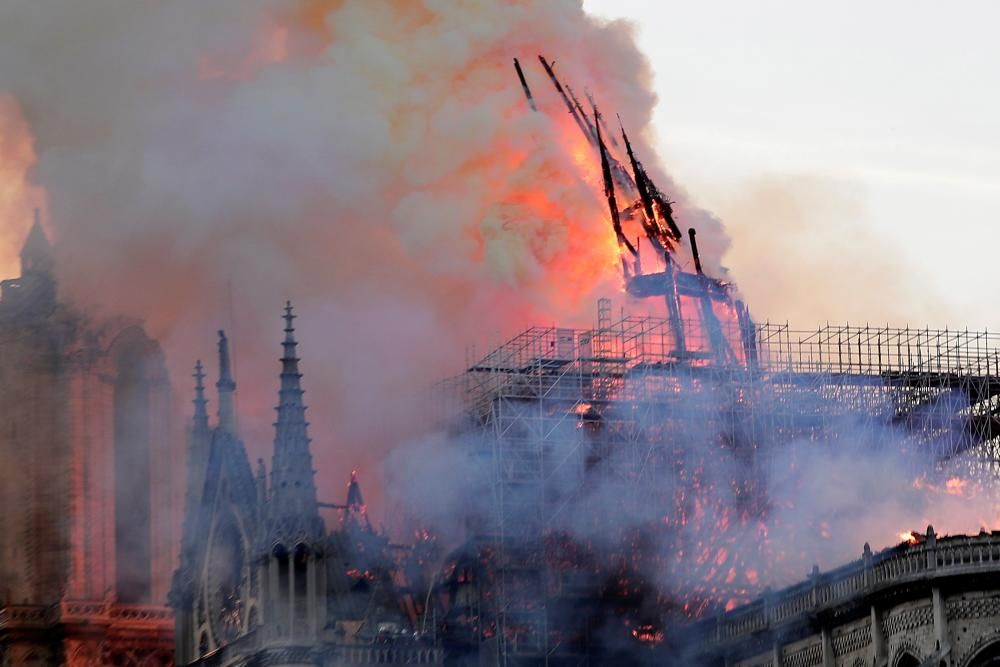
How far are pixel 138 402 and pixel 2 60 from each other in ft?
43.5

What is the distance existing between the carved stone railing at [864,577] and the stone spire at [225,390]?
19.5 m

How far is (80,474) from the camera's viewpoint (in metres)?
118

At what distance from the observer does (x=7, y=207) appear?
119875 mm

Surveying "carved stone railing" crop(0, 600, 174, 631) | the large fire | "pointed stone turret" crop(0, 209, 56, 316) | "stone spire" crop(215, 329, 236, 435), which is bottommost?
"carved stone railing" crop(0, 600, 174, 631)

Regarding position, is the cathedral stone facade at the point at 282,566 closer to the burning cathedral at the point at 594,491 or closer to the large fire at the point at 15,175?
the burning cathedral at the point at 594,491

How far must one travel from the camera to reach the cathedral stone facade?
319ft

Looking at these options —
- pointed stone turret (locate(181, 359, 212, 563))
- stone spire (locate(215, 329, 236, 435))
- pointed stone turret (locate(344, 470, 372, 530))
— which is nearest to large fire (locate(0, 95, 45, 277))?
pointed stone turret (locate(181, 359, 212, 563))

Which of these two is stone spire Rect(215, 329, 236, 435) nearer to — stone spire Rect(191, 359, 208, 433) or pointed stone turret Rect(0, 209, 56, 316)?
stone spire Rect(191, 359, 208, 433)

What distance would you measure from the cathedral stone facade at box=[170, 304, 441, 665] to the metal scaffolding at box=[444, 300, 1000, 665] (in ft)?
14.1

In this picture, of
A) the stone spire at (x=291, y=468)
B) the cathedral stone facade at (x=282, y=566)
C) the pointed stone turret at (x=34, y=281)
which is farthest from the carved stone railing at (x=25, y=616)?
the stone spire at (x=291, y=468)

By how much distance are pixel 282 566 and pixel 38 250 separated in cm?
2412

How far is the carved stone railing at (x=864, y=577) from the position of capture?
8238cm

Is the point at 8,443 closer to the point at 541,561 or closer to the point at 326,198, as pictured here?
the point at 326,198

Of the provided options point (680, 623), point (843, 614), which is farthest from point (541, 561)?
point (843, 614)
